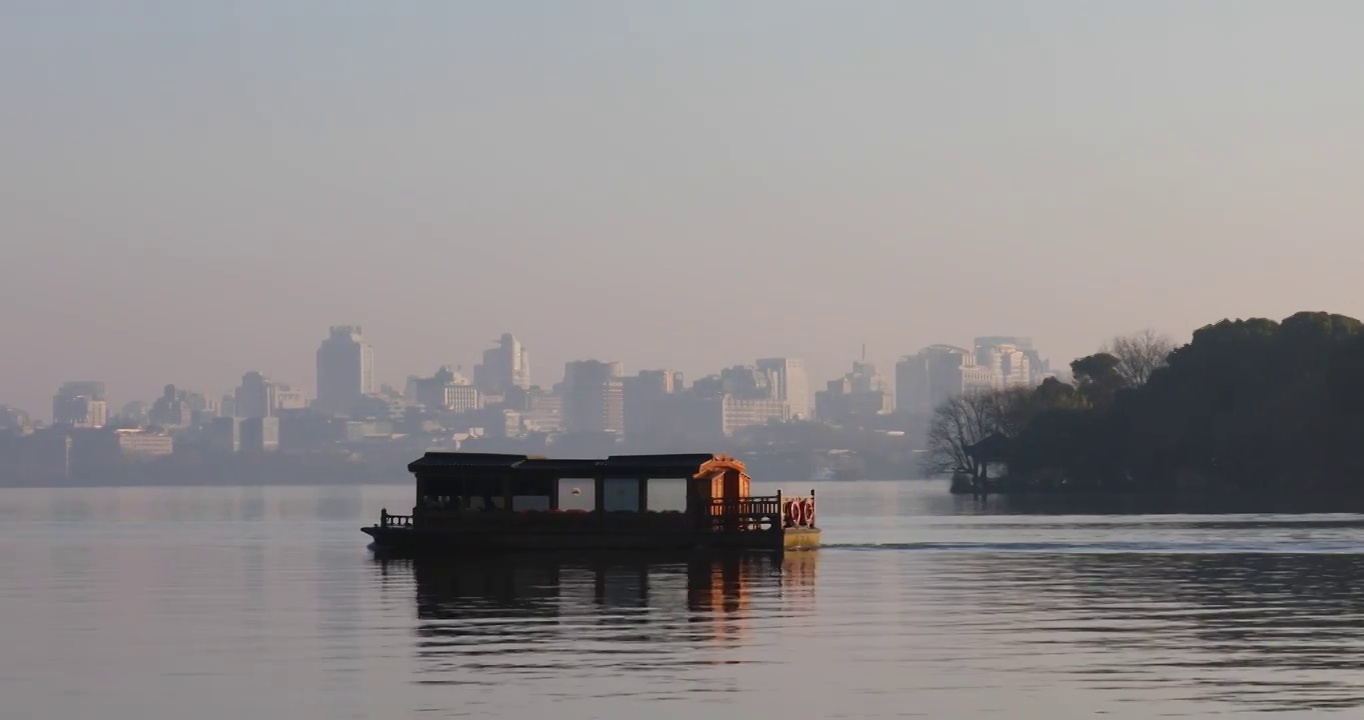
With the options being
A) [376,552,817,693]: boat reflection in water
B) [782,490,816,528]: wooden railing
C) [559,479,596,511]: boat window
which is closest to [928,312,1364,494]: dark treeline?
[782,490,816,528]: wooden railing

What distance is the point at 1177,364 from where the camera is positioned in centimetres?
16912

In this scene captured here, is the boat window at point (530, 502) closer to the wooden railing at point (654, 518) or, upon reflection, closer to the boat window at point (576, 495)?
the boat window at point (576, 495)

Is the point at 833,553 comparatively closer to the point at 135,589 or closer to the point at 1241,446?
the point at 135,589

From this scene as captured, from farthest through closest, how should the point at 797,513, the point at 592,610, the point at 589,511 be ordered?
the point at 797,513
the point at 589,511
the point at 592,610

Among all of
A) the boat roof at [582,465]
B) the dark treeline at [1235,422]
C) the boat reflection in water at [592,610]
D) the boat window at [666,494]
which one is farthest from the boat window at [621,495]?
the dark treeline at [1235,422]

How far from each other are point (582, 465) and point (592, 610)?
3046 centimetres

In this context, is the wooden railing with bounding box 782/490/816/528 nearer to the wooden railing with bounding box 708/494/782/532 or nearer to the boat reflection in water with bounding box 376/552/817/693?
the wooden railing with bounding box 708/494/782/532

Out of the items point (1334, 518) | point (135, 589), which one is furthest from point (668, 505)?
point (1334, 518)

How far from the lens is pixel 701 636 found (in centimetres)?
4138

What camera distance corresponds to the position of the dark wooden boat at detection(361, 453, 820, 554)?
7694 cm

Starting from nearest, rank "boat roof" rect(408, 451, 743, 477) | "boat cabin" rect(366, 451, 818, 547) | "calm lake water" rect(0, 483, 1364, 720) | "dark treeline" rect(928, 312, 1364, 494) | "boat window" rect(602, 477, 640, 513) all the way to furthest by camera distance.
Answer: "calm lake water" rect(0, 483, 1364, 720) < "boat cabin" rect(366, 451, 818, 547) < "boat roof" rect(408, 451, 743, 477) < "boat window" rect(602, 477, 640, 513) < "dark treeline" rect(928, 312, 1364, 494)

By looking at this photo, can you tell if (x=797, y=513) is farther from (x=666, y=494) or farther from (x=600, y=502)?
(x=600, y=502)

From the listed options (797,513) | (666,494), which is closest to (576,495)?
(666,494)

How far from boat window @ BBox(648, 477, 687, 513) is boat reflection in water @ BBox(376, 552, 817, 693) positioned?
409cm
